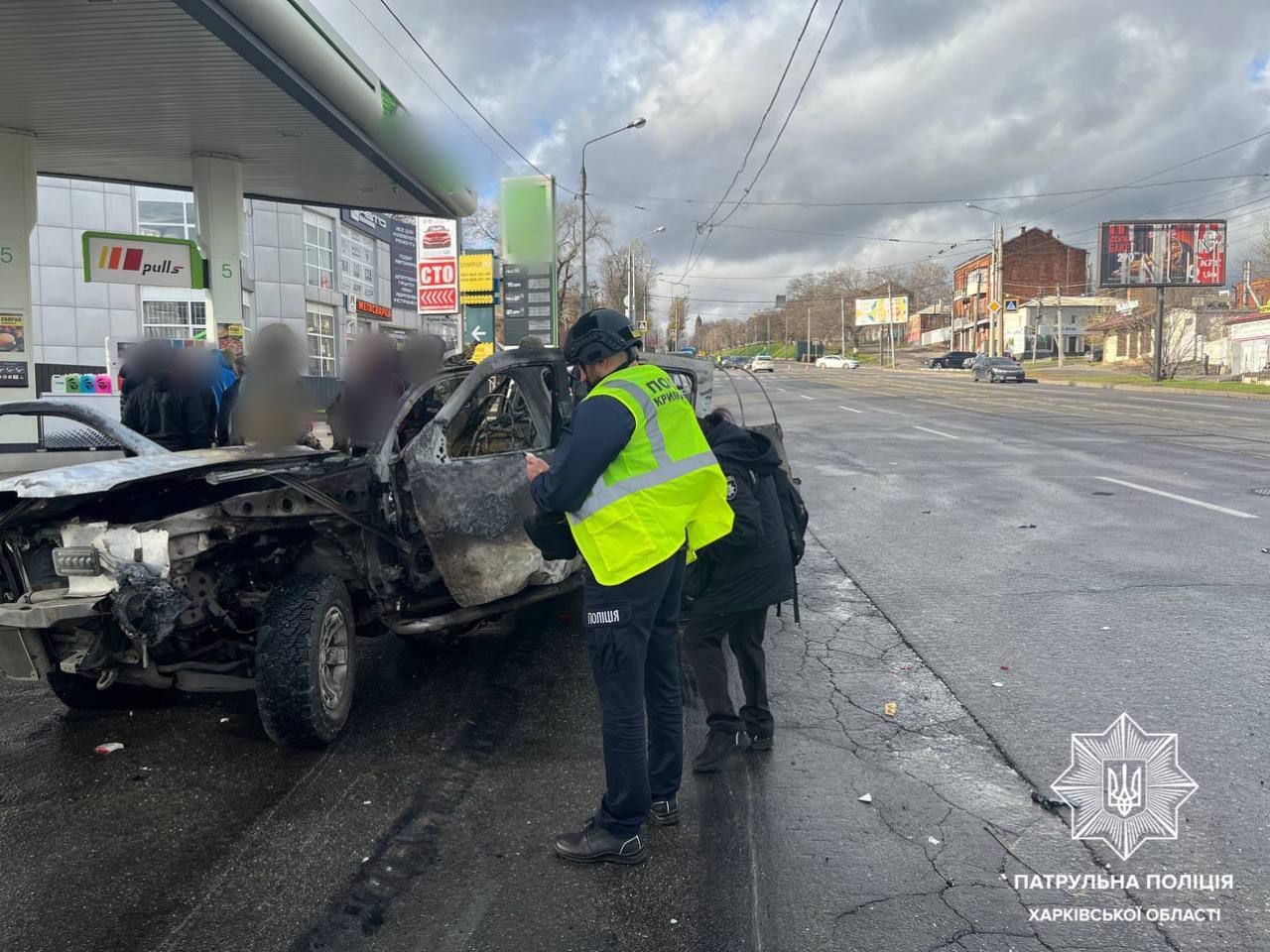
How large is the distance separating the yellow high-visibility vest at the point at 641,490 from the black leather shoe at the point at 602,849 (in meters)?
0.93

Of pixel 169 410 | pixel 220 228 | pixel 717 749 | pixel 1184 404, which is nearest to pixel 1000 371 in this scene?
pixel 1184 404

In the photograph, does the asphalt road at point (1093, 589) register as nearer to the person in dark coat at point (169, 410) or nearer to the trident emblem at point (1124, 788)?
the trident emblem at point (1124, 788)

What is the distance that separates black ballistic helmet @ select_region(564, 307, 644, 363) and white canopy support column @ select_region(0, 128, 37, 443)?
9.95 metres

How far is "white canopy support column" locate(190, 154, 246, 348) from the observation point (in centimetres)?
1188

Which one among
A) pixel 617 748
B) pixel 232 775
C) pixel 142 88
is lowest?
pixel 232 775

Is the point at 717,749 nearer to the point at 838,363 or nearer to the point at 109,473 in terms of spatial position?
the point at 109,473

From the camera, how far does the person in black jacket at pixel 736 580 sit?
4055mm

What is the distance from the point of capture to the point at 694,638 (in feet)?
13.6

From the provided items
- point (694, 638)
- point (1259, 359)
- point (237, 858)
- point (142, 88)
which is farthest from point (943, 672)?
point (1259, 359)

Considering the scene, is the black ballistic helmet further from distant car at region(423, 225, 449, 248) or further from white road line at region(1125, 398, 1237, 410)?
white road line at region(1125, 398, 1237, 410)

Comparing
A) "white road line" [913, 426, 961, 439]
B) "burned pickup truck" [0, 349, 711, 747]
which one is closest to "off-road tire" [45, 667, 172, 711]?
"burned pickup truck" [0, 349, 711, 747]

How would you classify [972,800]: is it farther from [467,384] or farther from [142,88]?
[142,88]

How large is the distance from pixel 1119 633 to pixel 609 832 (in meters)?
3.91

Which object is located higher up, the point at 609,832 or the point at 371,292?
the point at 371,292
